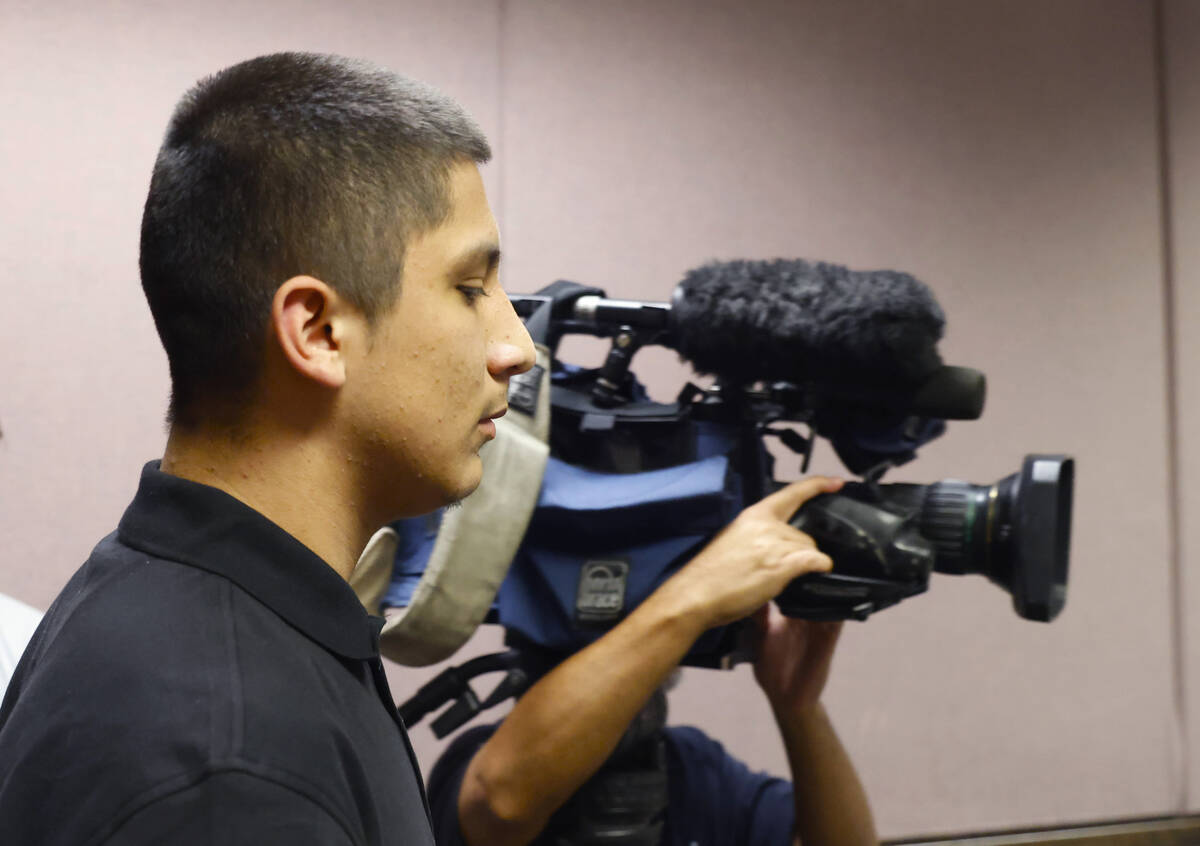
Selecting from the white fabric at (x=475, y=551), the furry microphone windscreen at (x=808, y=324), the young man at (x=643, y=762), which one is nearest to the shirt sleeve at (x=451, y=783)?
the young man at (x=643, y=762)

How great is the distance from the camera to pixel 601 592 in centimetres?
99

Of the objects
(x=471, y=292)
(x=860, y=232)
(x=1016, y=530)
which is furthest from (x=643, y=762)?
(x=860, y=232)

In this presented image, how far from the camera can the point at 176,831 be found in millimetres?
373

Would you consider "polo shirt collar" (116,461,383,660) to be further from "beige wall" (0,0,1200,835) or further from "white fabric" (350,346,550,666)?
"beige wall" (0,0,1200,835)

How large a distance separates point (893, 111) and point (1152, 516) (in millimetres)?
860

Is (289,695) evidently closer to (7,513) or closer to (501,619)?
(501,619)

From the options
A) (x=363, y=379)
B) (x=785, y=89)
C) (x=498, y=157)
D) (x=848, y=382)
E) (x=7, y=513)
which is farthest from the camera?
(x=785, y=89)

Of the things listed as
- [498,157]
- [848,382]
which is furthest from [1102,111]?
[848,382]

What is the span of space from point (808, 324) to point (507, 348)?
0.41m

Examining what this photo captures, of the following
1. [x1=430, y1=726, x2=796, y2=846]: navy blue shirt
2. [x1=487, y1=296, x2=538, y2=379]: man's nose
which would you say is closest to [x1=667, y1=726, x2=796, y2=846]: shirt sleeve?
[x1=430, y1=726, x2=796, y2=846]: navy blue shirt

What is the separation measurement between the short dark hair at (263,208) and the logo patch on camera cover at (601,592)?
50 cm

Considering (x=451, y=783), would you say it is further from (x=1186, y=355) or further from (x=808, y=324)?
(x=1186, y=355)

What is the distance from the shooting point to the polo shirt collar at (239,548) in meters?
0.47

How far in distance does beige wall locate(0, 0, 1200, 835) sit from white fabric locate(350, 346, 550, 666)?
723 mm
